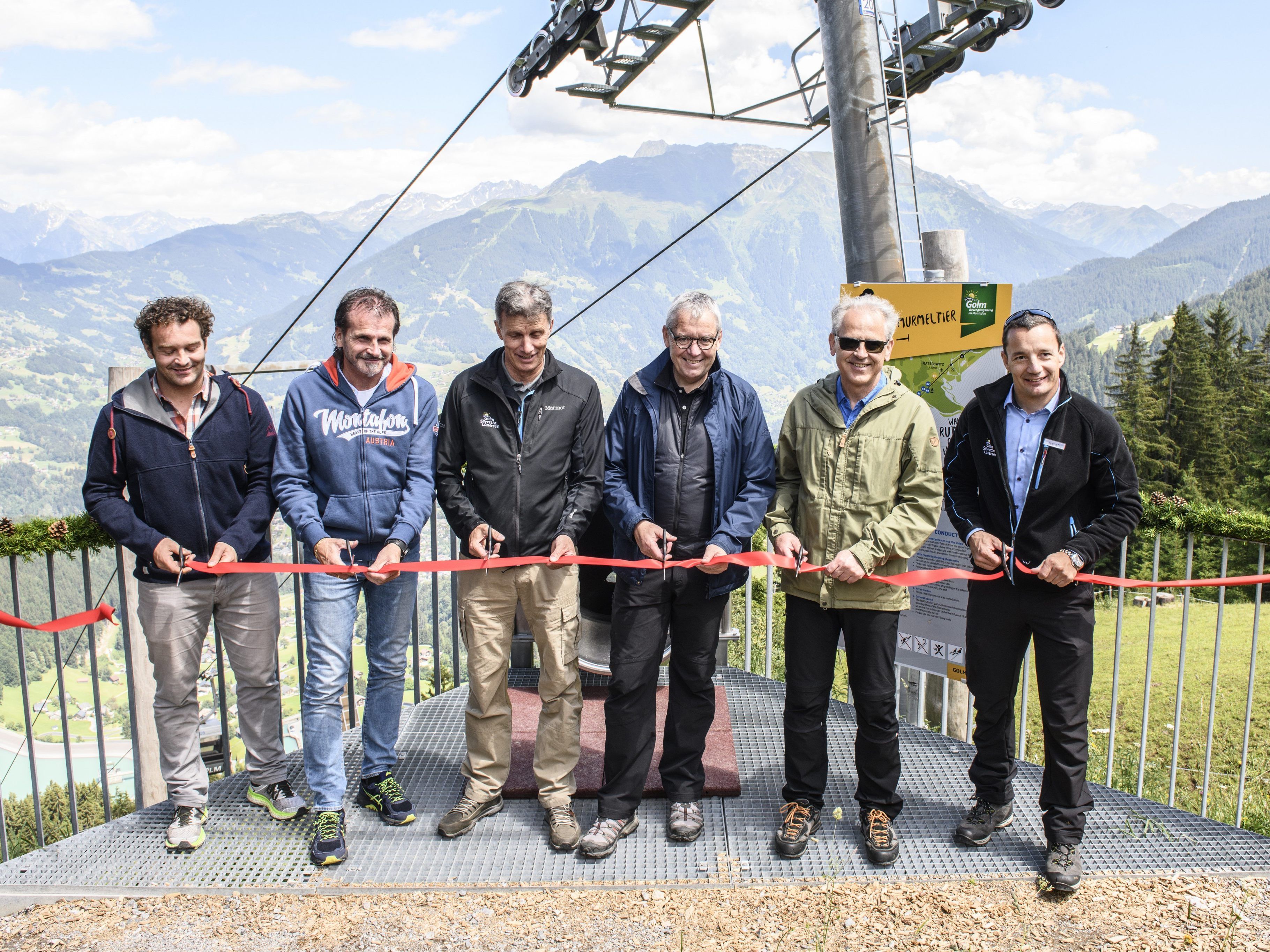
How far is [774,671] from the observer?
21.2m

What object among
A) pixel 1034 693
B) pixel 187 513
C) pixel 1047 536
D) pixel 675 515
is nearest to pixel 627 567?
pixel 675 515

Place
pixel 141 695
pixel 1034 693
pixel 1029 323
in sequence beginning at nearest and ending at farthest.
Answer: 1. pixel 1029 323
2. pixel 141 695
3. pixel 1034 693

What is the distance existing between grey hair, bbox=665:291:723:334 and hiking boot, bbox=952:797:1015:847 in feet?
7.18

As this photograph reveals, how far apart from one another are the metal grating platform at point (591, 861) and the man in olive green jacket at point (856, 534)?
173mm

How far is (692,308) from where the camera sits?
305 cm

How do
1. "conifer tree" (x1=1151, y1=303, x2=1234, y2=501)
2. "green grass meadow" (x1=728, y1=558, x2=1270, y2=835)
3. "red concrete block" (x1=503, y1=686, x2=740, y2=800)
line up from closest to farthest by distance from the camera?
"red concrete block" (x1=503, y1=686, x2=740, y2=800) < "green grass meadow" (x1=728, y1=558, x2=1270, y2=835) < "conifer tree" (x1=1151, y1=303, x2=1234, y2=501)

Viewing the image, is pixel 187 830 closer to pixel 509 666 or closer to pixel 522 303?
pixel 509 666

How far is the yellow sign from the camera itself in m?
3.86

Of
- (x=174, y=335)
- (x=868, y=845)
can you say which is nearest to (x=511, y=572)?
(x=174, y=335)

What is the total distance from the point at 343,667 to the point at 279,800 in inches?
29.1

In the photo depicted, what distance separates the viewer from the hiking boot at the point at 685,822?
3.31 m

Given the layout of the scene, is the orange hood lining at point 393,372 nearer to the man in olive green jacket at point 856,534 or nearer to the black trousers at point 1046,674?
the man in olive green jacket at point 856,534

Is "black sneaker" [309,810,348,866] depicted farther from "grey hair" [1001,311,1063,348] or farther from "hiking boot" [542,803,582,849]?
"grey hair" [1001,311,1063,348]

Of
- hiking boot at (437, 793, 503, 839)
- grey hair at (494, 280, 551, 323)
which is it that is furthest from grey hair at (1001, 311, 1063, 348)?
hiking boot at (437, 793, 503, 839)
